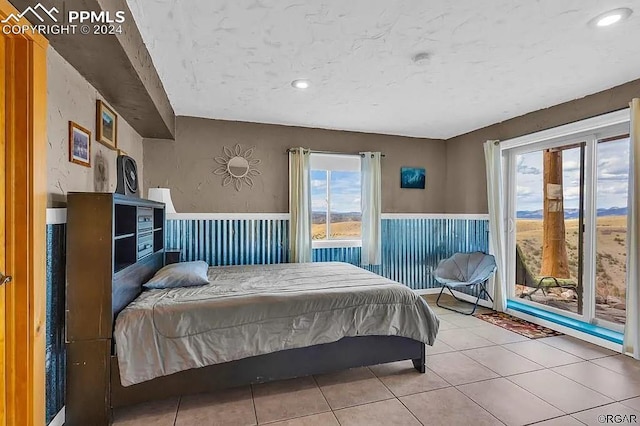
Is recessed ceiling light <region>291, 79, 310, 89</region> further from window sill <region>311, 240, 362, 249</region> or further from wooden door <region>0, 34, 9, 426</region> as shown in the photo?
window sill <region>311, 240, 362, 249</region>

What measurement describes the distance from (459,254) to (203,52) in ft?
12.7

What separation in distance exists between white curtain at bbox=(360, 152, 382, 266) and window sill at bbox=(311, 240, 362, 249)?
149 mm

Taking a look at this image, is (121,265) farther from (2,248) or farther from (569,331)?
(569,331)

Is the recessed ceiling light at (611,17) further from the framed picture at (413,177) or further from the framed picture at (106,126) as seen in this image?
the framed picture at (106,126)

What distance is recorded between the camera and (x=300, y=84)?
2.99 metres

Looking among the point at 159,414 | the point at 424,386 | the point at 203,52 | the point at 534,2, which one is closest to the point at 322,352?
the point at 424,386

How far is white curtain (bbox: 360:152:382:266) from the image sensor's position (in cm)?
462

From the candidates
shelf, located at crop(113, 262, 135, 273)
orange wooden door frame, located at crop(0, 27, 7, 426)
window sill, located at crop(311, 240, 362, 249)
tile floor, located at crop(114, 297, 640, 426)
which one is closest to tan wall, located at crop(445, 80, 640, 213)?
window sill, located at crop(311, 240, 362, 249)

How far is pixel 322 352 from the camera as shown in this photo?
7.94 ft

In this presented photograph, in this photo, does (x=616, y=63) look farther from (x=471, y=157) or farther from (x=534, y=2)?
(x=471, y=157)

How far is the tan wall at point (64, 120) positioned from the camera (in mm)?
1892

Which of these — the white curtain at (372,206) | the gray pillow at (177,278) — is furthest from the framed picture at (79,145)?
the white curtain at (372,206)

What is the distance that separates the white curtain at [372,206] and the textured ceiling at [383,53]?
3.11ft

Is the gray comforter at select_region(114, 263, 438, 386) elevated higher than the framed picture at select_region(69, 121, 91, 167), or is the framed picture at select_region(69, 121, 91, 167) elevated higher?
the framed picture at select_region(69, 121, 91, 167)
